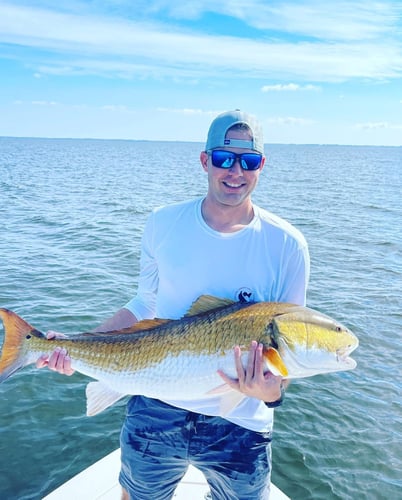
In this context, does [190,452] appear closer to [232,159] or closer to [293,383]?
[232,159]

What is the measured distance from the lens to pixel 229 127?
10.4 feet

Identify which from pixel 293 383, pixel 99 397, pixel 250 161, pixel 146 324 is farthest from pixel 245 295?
pixel 293 383

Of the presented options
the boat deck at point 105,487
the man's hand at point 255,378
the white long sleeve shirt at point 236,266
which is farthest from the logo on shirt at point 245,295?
the boat deck at point 105,487

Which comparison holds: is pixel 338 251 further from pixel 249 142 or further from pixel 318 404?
pixel 249 142

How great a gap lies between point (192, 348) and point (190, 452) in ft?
2.21

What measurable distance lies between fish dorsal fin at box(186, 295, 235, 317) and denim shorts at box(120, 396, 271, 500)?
660 mm

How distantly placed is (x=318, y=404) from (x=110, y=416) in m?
3.22

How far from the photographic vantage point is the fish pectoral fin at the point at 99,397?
11.3 feet

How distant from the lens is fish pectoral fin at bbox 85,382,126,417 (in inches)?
135

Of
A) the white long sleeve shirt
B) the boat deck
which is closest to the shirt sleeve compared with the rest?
the white long sleeve shirt

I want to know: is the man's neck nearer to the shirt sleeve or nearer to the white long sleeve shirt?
the white long sleeve shirt

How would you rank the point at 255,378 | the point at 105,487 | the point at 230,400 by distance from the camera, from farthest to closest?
1. the point at 105,487
2. the point at 230,400
3. the point at 255,378

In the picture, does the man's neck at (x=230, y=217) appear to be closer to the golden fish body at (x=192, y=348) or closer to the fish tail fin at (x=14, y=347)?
the golden fish body at (x=192, y=348)

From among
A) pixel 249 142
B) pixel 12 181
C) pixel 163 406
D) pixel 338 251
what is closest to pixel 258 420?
pixel 163 406
